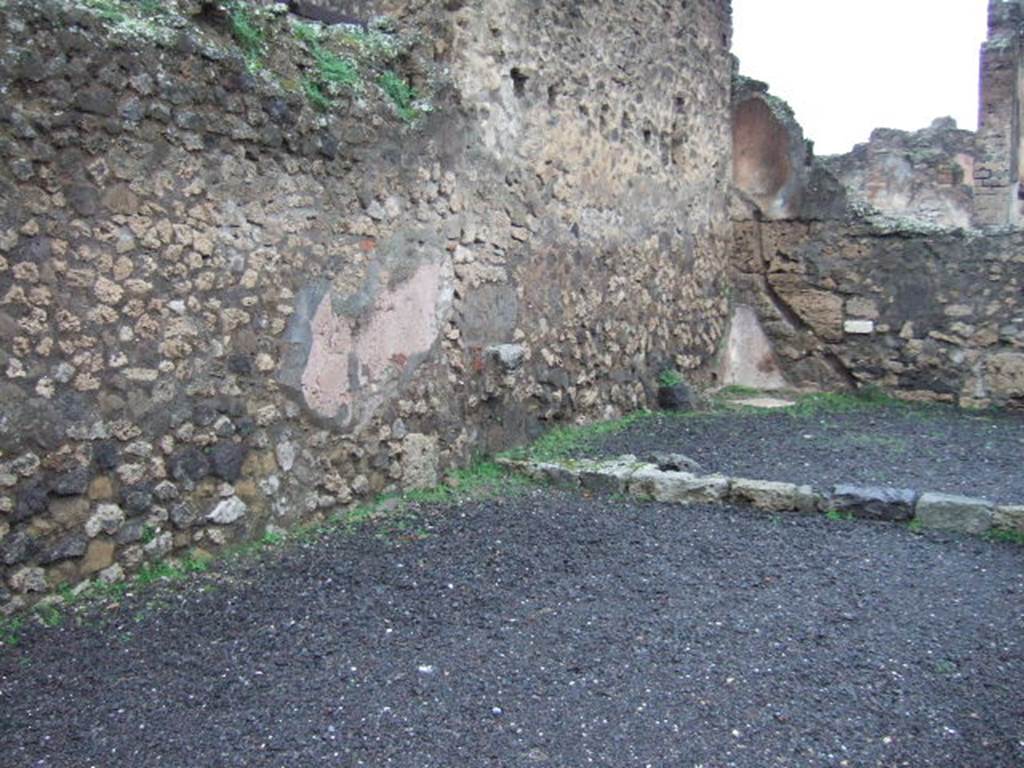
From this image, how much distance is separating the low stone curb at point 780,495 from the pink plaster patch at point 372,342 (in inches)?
43.4

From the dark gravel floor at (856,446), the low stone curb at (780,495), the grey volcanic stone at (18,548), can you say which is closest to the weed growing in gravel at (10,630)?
the grey volcanic stone at (18,548)

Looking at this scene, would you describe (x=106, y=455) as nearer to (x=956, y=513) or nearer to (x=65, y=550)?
(x=65, y=550)

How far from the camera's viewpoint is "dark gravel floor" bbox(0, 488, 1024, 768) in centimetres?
277

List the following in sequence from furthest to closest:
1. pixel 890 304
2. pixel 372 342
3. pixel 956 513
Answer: pixel 890 304
pixel 372 342
pixel 956 513

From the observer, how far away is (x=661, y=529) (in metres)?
4.84

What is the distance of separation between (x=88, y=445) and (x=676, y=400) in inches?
212

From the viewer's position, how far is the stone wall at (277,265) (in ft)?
11.7

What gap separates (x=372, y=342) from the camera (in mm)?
5023

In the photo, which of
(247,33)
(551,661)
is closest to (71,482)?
(551,661)

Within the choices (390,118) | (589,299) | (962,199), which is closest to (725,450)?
(589,299)

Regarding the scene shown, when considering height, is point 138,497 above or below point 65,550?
above

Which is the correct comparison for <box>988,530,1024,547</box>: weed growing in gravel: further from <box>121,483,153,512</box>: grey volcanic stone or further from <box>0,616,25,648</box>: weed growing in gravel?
<box>0,616,25,648</box>: weed growing in gravel

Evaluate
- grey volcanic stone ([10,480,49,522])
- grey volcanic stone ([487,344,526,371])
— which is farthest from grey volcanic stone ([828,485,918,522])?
grey volcanic stone ([10,480,49,522])

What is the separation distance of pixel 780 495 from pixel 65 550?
139 inches
